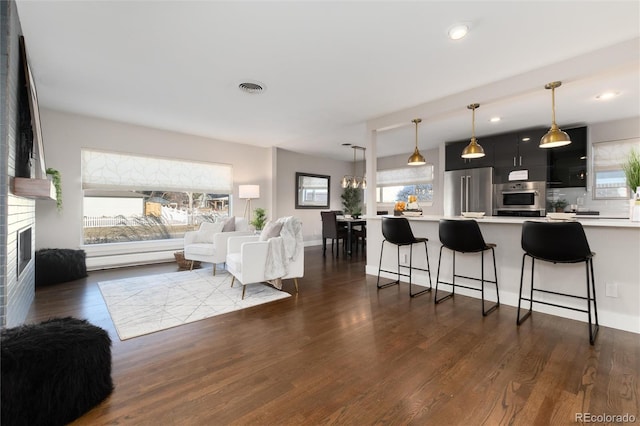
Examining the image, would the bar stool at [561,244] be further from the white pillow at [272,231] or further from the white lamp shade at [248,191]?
the white lamp shade at [248,191]

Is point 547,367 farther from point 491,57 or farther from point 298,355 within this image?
point 491,57

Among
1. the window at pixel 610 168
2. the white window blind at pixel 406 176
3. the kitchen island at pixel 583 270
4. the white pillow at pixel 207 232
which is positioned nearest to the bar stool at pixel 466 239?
the kitchen island at pixel 583 270

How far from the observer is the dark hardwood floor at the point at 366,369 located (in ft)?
4.87

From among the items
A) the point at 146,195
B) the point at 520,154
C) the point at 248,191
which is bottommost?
the point at 146,195

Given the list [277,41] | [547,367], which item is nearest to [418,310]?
[547,367]

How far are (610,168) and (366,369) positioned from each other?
17.1ft

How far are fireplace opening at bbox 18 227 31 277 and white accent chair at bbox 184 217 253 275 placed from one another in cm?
182

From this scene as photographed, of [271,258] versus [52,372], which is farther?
[271,258]

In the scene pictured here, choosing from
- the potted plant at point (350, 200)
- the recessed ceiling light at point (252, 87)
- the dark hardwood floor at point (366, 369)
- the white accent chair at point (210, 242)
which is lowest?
the dark hardwood floor at point (366, 369)

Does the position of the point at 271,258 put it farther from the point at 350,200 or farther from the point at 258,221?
the point at 350,200

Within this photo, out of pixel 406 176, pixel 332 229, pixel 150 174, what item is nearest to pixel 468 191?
pixel 406 176

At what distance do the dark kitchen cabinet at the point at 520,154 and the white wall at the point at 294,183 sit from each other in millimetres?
4058

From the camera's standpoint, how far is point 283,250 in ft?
11.6

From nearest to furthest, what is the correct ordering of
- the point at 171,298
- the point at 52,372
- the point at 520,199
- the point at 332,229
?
the point at 52,372 < the point at 171,298 < the point at 520,199 < the point at 332,229
